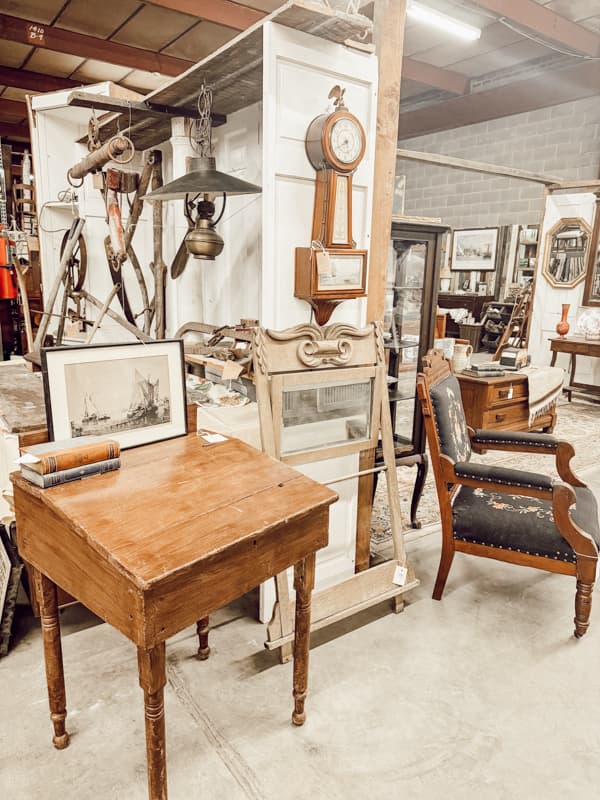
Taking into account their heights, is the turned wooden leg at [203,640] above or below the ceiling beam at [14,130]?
below

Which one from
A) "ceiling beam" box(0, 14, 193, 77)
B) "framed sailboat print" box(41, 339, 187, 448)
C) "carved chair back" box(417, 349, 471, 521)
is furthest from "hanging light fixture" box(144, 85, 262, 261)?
"ceiling beam" box(0, 14, 193, 77)

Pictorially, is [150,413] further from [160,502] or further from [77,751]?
[77,751]

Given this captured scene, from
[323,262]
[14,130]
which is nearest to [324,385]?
[323,262]

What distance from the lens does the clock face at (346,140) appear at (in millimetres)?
2018

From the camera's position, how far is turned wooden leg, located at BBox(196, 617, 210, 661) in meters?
2.04

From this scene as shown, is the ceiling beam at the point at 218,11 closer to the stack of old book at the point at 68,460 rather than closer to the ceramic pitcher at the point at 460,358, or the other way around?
the ceramic pitcher at the point at 460,358

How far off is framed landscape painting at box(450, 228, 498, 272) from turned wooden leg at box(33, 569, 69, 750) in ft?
28.3

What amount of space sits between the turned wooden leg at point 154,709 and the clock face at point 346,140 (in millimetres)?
1701

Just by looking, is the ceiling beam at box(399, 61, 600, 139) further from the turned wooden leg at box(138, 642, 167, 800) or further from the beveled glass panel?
the turned wooden leg at box(138, 642, 167, 800)

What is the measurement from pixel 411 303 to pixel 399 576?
1.84 meters

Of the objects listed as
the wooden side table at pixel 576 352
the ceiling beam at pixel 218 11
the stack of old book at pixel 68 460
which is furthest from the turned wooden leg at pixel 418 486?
the ceiling beam at pixel 218 11

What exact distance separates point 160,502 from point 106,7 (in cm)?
526

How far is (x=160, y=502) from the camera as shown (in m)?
1.36

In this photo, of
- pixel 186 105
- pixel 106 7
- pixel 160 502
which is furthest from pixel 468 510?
pixel 106 7
